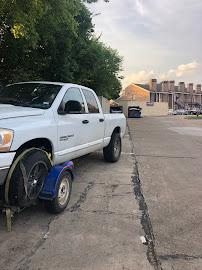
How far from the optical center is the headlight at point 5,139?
196 inches

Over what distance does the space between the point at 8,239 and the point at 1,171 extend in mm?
840

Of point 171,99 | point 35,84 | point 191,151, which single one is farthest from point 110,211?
point 171,99

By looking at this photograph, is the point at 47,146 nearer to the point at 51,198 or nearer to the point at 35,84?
the point at 51,198

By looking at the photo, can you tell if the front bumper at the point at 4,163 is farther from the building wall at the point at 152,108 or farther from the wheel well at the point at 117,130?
the building wall at the point at 152,108

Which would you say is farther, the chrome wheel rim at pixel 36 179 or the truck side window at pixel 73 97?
the truck side window at pixel 73 97

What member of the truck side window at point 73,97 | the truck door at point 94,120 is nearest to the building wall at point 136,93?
the truck door at point 94,120

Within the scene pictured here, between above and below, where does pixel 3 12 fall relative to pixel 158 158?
above

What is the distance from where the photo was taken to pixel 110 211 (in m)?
6.11

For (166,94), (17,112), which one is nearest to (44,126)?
(17,112)

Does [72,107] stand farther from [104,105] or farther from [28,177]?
[104,105]

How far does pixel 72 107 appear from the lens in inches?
273

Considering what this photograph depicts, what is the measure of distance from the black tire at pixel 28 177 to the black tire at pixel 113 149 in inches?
175

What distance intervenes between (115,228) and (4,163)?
67.0 inches

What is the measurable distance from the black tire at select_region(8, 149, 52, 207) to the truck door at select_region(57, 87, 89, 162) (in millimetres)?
838
